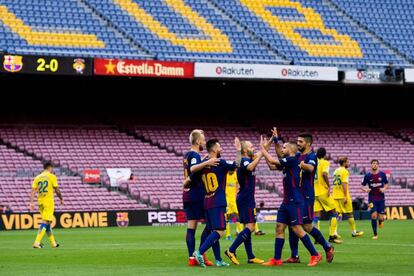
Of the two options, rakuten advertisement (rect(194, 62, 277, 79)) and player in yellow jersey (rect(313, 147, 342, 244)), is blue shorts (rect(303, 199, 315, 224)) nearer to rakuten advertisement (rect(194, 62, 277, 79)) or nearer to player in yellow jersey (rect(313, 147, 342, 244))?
player in yellow jersey (rect(313, 147, 342, 244))

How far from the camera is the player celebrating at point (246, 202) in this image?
Result: 17222mm

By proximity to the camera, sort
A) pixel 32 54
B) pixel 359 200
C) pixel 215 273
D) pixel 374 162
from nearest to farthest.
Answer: pixel 215 273 → pixel 374 162 → pixel 32 54 → pixel 359 200

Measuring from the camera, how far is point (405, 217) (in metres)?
42.7

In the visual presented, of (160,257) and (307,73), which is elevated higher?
(307,73)

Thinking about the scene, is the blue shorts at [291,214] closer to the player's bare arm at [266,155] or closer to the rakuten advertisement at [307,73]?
the player's bare arm at [266,155]

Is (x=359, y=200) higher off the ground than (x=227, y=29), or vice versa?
(x=227, y=29)

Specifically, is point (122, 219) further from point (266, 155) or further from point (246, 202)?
point (266, 155)

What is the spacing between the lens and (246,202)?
63.2 ft

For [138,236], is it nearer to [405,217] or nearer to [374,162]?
[374,162]

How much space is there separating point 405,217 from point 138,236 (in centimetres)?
1749

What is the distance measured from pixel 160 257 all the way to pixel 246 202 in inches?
80.7

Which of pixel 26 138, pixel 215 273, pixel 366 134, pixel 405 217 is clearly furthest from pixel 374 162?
pixel 366 134

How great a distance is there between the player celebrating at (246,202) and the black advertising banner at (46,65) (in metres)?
21.0

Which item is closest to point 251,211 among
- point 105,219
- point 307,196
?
point 307,196
